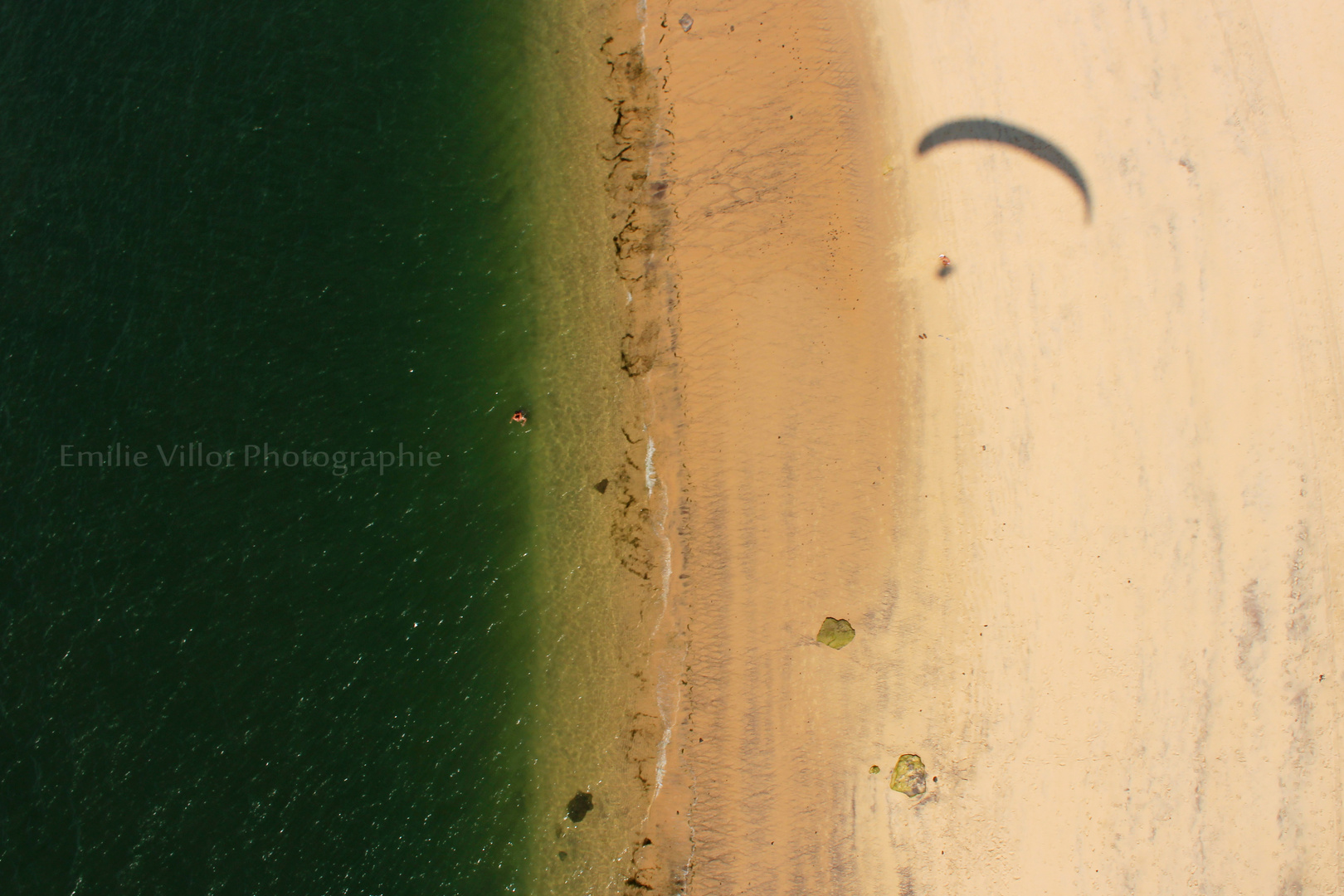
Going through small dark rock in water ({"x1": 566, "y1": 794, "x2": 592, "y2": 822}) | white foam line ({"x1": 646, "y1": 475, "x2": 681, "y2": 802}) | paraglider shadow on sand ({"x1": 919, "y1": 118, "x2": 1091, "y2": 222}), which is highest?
paraglider shadow on sand ({"x1": 919, "y1": 118, "x2": 1091, "y2": 222})

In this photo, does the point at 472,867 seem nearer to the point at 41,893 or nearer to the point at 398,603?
the point at 398,603

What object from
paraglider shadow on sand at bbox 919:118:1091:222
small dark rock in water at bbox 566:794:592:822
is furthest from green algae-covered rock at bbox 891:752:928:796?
paraglider shadow on sand at bbox 919:118:1091:222

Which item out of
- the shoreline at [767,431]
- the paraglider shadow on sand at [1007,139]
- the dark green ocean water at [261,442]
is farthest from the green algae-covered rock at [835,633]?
the paraglider shadow on sand at [1007,139]

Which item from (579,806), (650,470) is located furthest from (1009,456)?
(579,806)

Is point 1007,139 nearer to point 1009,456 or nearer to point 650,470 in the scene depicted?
point 1009,456

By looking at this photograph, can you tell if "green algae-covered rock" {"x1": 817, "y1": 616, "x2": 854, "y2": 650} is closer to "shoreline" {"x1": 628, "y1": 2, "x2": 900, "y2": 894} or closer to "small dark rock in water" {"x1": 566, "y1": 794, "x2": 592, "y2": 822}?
"shoreline" {"x1": 628, "y1": 2, "x2": 900, "y2": 894}

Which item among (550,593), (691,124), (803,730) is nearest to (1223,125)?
(691,124)
